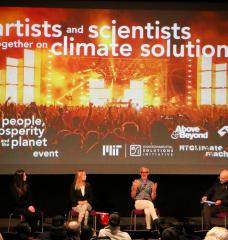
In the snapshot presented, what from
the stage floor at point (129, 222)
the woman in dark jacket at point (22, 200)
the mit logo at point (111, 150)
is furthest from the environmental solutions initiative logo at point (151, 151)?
the woman in dark jacket at point (22, 200)

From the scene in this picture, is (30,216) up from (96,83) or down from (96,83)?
down

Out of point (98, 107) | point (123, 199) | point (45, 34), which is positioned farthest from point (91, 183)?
point (45, 34)

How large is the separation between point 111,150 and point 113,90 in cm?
80

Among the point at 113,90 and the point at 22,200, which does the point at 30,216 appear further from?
the point at 113,90

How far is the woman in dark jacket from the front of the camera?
26.1 ft

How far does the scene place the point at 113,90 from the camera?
8641 millimetres

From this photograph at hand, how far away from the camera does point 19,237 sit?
4934 millimetres

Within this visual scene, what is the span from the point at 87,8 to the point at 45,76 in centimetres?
105

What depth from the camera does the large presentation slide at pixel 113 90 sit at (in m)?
8.52

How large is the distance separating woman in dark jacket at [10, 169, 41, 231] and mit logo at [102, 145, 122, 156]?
1.16 meters

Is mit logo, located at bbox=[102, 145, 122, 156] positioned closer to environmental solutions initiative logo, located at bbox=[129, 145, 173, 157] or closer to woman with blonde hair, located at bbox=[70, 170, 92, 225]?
environmental solutions initiative logo, located at bbox=[129, 145, 173, 157]

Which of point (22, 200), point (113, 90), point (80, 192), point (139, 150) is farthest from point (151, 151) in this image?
point (22, 200)

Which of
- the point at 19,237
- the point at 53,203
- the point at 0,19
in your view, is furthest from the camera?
the point at 53,203

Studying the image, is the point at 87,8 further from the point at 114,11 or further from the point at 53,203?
the point at 53,203
